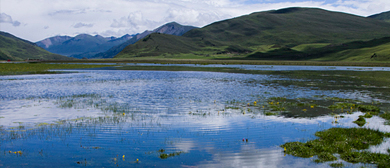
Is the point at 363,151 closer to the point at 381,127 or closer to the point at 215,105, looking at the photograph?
the point at 381,127

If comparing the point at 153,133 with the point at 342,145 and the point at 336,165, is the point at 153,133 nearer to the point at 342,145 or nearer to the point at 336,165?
the point at 336,165

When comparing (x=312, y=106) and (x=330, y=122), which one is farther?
(x=312, y=106)

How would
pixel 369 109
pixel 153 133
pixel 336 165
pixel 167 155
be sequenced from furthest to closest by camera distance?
pixel 369 109, pixel 153 133, pixel 167 155, pixel 336 165

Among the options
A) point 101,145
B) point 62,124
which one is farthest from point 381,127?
point 62,124

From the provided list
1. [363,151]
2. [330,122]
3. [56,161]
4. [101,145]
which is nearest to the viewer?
[56,161]

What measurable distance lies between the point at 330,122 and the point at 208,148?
1275 centimetres

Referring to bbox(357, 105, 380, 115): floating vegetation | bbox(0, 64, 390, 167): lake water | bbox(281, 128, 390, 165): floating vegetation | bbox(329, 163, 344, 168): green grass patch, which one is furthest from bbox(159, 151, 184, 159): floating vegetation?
bbox(357, 105, 380, 115): floating vegetation

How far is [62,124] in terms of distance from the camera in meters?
23.2

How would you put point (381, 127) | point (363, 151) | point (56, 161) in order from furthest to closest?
point (381, 127) → point (363, 151) → point (56, 161)

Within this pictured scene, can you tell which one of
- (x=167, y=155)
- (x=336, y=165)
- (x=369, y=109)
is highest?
(x=369, y=109)

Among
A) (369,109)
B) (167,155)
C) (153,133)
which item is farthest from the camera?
(369,109)

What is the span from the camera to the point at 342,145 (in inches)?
673

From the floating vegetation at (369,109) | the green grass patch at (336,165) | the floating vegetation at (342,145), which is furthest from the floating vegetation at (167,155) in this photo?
the floating vegetation at (369,109)

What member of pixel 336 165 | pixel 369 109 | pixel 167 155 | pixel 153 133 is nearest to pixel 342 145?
pixel 336 165
